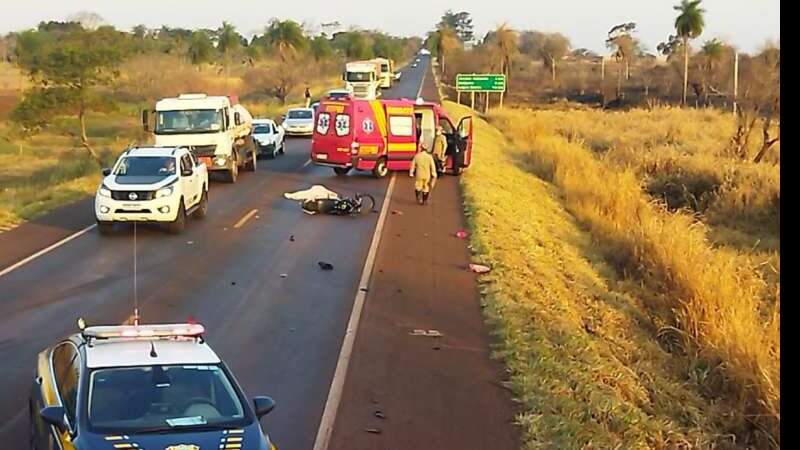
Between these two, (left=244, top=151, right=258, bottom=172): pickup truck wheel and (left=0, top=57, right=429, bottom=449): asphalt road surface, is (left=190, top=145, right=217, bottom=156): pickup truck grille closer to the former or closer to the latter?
(left=0, top=57, right=429, bottom=449): asphalt road surface

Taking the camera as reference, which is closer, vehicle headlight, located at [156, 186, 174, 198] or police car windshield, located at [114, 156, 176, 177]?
vehicle headlight, located at [156, 186, 174, 198]

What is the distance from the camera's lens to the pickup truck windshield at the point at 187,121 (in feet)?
101

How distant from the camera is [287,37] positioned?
113 m

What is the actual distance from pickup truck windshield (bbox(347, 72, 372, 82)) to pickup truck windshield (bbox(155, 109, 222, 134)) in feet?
143

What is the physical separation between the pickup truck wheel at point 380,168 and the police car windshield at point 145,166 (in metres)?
10.9

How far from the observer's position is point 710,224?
31391 mm

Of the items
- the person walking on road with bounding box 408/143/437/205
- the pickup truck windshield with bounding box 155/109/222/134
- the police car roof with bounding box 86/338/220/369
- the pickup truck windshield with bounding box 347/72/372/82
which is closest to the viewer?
the police car roof with bounding box 86/338/220/369

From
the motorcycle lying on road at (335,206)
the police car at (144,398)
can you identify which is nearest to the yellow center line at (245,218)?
the motorcycle lying on road at (335,206)

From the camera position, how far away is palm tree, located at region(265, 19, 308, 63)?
112 m

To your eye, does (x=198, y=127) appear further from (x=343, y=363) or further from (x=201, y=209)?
(x=343, y=363)

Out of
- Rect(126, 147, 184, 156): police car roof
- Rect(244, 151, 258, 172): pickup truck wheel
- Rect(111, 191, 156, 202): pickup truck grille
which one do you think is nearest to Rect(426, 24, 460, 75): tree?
Rect(244, 151, 258, 172): pickup truck wheel

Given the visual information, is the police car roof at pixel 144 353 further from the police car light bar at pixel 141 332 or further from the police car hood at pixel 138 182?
the police car hood at pixel 138 182

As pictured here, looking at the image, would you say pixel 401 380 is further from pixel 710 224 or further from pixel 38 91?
pixel 38 91

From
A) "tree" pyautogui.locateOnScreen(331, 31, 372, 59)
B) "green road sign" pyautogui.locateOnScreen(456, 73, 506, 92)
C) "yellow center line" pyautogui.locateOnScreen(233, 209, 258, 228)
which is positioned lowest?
"yellow center line" pyautogui.locateOnScreen(233, 209, 258, 228)
